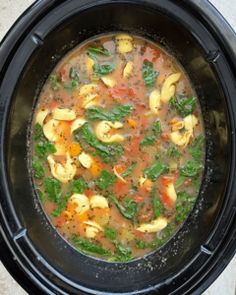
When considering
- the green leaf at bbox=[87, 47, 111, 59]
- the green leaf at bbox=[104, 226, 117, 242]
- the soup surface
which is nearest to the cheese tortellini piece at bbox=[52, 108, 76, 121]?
the soup surface

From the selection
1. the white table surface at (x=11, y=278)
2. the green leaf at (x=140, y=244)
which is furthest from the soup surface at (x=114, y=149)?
the white table surface at (x=11, y=278)

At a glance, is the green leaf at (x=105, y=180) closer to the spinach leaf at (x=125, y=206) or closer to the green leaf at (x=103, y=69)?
the spinach leaf at (x=125, y=206)

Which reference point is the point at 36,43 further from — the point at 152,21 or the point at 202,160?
the point at 202,160

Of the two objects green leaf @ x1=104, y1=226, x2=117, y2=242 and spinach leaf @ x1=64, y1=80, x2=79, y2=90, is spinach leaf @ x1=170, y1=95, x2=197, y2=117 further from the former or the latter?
green leaf @ x1=104, y1=226, x2=117, y2=242

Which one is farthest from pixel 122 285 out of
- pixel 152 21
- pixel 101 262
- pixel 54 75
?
pixel 152 21

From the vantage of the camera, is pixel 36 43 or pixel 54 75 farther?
pixel 54 75

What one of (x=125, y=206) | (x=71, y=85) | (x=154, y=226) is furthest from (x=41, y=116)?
(x=154, y=226)

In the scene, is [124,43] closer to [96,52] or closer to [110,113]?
[96,52]
